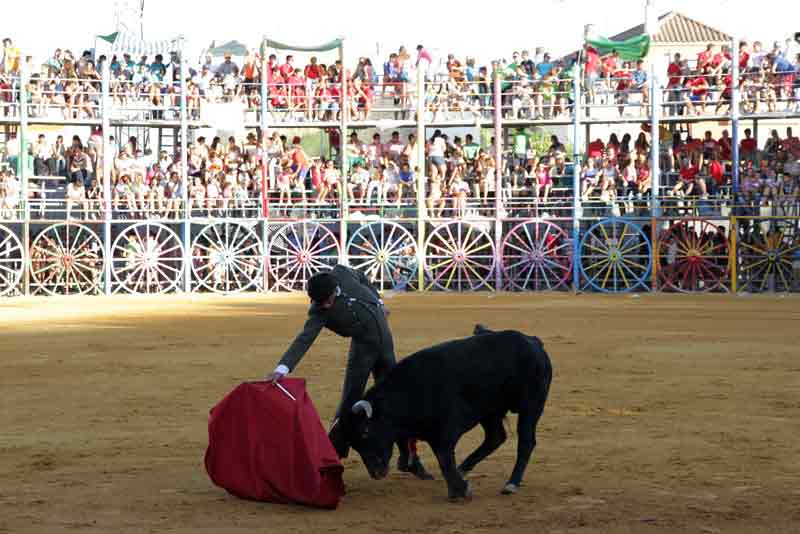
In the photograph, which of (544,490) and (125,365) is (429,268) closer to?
(125,365)

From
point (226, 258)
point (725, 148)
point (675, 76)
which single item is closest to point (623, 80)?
point (675, 76)

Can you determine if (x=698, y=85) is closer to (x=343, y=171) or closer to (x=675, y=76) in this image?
(x=675, y=76)

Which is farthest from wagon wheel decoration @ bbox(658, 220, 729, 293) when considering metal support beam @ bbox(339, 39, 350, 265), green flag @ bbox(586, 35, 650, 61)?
metal support beam @ bbox(339, 39, 350, 265)

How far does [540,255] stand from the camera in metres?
32.6

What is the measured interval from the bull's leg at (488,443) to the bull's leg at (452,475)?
24.3 inches

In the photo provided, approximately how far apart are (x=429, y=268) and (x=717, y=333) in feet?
38.3

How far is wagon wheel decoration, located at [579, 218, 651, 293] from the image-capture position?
31984 millimetres

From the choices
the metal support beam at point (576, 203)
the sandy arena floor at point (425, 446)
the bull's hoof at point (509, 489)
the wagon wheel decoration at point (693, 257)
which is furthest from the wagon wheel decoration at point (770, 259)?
the bull's hoof at point (509, 489)

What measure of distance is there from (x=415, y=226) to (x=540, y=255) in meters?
3.04

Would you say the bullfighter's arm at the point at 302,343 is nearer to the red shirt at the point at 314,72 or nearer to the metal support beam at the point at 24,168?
the metal support beam at the point at 24,168

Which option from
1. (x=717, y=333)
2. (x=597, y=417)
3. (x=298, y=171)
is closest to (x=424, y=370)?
(x=597, y=417)

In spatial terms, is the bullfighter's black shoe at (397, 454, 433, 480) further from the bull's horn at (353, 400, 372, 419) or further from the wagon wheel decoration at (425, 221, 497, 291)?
the wagon wheel decoration at (425, 221, 497, 291)

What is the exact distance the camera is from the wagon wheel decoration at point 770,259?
30.8 meters

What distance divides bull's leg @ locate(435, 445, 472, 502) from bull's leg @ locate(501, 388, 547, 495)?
0.39m
